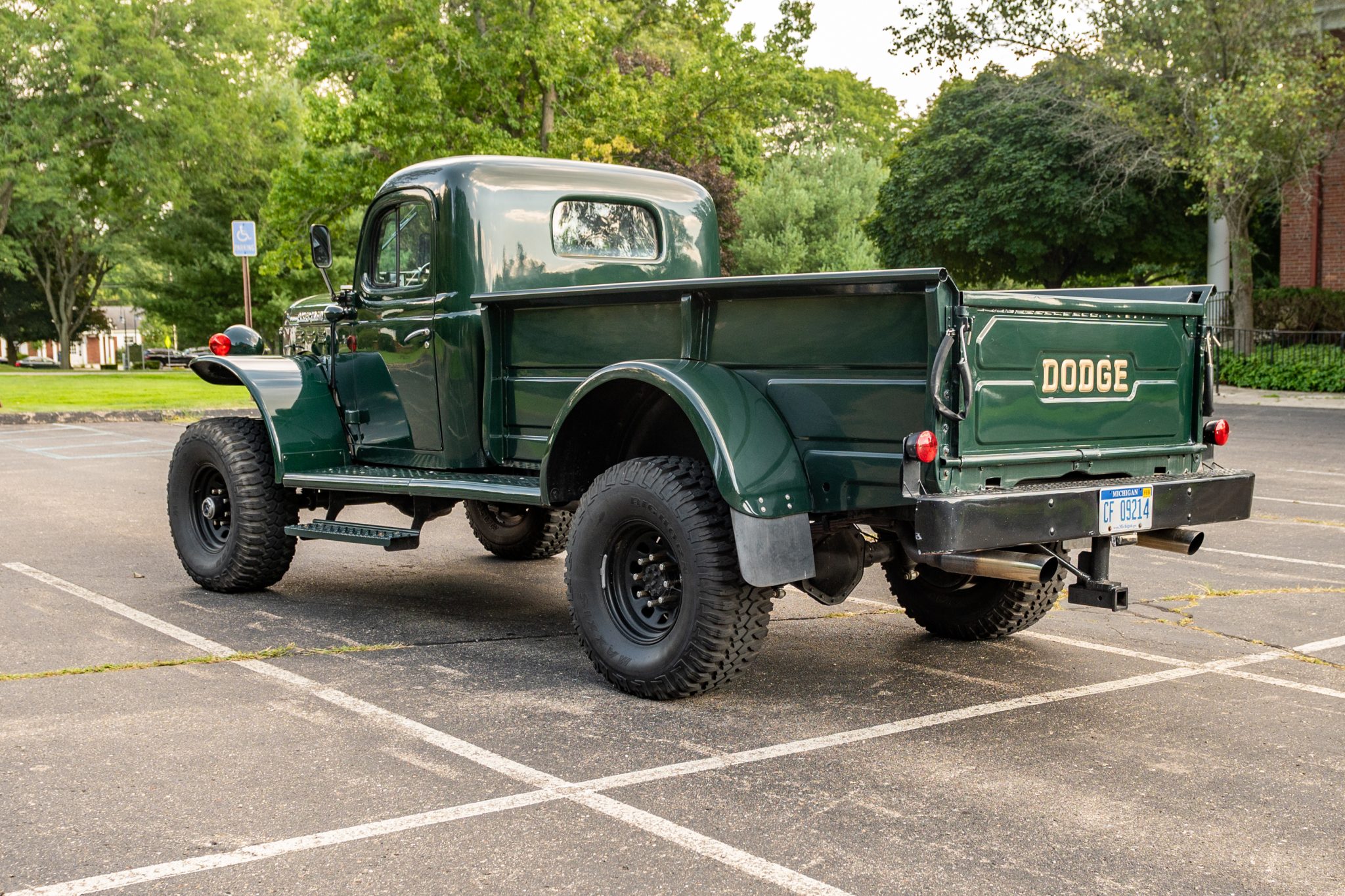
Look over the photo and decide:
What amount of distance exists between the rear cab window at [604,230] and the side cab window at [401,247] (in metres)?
0.65

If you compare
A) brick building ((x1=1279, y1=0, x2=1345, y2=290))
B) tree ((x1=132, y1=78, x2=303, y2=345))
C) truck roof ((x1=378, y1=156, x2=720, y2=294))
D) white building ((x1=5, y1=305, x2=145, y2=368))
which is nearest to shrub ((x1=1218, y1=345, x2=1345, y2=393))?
brick building ((x1=1279, y1=0, x2=1345, y2=290))

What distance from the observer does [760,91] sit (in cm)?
2588

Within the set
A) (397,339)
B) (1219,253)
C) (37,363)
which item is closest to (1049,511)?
(397,339)

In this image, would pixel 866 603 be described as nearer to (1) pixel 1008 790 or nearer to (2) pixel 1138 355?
(2) pixel 1138 355

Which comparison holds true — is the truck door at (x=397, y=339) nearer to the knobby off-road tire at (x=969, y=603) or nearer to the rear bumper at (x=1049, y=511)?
the knobby off-road tire at (x=969, y=603)

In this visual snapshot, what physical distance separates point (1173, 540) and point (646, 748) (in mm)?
2320

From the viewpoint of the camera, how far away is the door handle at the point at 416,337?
6652 millimetres

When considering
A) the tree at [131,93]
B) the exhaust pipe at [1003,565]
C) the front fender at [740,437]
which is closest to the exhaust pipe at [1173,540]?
the exhaust pipe at [1003,565]

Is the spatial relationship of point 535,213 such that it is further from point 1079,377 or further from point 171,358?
point 171,358

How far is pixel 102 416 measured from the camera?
67.4ft

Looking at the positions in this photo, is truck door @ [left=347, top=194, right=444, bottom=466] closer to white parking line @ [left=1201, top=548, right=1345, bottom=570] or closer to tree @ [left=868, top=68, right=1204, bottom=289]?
white parking line @ [left=1201, top=548, right=1345, bottom=570]

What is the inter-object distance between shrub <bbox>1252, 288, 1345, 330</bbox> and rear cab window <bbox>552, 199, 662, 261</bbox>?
73.6ft

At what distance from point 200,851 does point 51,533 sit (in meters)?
6.37

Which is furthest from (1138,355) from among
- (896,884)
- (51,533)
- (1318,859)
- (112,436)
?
(112,436)
